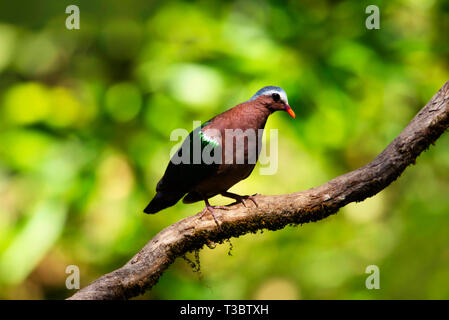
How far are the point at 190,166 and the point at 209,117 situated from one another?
952mm

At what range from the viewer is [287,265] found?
4.68 metres

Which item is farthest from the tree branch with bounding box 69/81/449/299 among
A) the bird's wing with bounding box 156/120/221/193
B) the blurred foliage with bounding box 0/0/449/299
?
the blurred foliage with bounding box 0/0/449/299

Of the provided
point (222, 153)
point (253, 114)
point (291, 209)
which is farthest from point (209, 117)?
point (291, 209)

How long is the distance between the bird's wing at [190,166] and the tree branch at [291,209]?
330 mm

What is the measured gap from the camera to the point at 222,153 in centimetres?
328

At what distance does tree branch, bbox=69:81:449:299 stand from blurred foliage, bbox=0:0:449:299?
936 mm

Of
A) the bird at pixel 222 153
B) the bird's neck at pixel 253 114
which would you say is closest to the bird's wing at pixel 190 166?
the bird at pixel 222 153

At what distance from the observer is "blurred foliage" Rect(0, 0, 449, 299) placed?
4.05m

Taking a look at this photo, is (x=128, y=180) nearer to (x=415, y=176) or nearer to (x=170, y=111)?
(x=170, y=111)

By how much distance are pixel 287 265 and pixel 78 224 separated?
6.48ft

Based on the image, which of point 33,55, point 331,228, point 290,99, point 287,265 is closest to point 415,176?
point 331,228

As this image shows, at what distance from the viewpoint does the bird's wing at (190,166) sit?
331 centimetres

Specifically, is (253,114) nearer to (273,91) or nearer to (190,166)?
(273,91)

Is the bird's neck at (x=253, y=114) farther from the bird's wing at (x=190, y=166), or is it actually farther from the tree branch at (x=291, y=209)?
the tree branch at (x=291, y=209)
